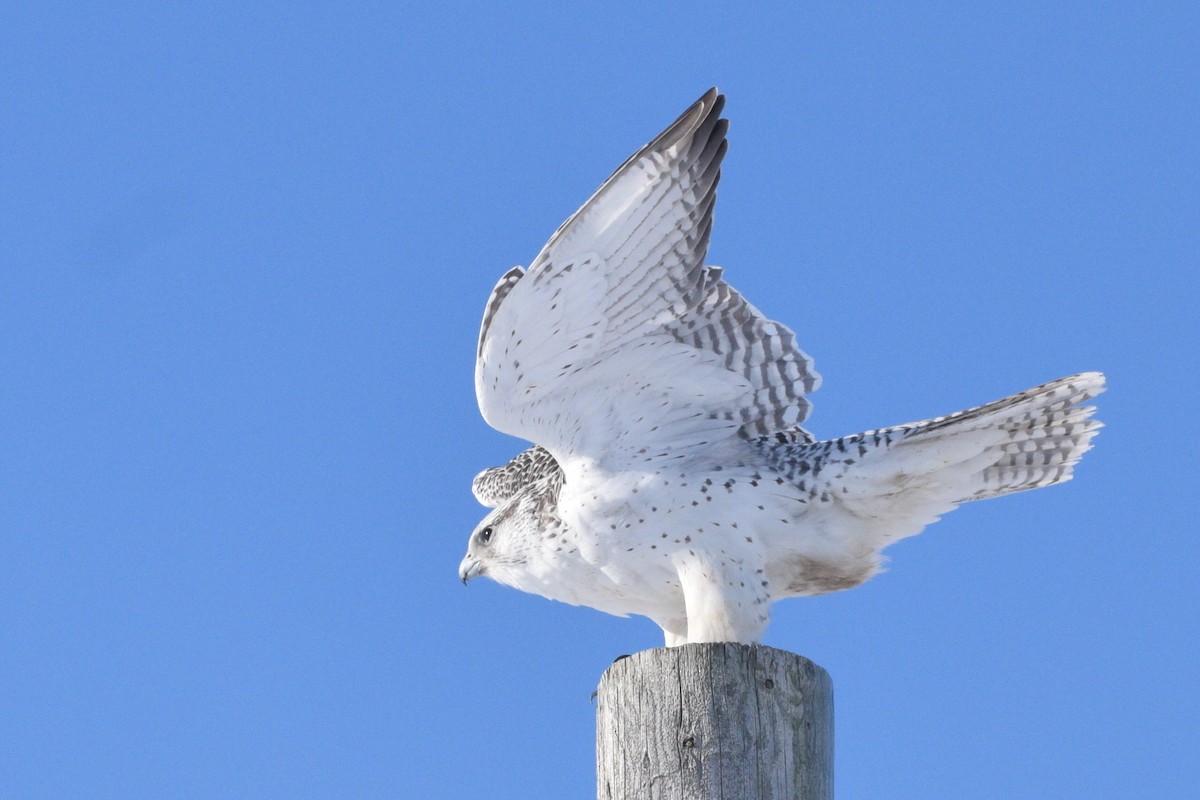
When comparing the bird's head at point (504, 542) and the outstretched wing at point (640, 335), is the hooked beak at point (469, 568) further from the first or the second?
the outstretched wing at point (640, 335)

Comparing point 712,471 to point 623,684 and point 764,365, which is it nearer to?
point 764,365

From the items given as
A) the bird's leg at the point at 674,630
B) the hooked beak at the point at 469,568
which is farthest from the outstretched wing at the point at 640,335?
the hooked beak at the point at 469,568

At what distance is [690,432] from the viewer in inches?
242

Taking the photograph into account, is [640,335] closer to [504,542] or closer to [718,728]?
[504,542]

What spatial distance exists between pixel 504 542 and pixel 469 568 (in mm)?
387

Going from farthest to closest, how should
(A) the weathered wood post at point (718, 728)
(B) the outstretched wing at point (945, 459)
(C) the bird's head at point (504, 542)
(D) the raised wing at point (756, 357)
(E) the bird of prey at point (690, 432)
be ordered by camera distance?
(C) the bird's head at point (504, 542), (D) the raised wing at point (756, 357), (B) the outstretched wing at point (945, 459), (E) the bird of prey at point (690, 432), (A) the weathered wood post at point (718, 728)

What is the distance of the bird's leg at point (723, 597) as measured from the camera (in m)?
5.50

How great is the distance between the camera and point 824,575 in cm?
606

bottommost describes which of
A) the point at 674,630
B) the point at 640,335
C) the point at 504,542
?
the point at 674,630

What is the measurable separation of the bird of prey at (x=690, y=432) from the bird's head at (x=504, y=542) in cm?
13

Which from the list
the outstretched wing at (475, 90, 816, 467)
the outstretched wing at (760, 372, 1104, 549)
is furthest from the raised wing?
the outstretched wing at (760, 372, 1104, 549)

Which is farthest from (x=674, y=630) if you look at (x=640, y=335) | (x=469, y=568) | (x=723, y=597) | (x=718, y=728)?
(x=718, y=728)

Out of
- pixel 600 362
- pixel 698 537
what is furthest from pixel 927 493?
pixel 600 362

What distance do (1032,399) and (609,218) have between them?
1.90 meters
